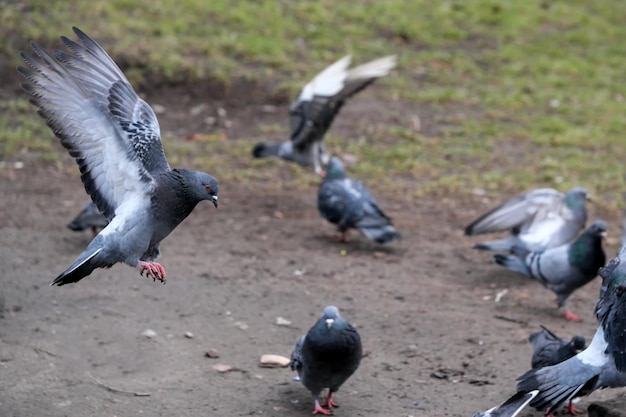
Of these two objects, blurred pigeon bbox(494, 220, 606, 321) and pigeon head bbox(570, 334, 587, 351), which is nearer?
pigeon head bbox(570, 334, 587, 351)

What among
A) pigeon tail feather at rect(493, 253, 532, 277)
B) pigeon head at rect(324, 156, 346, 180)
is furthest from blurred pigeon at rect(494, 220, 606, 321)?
pigeon head at rect(324, 156, 346, 180)

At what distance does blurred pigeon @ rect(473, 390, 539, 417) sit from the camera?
4.51 metres

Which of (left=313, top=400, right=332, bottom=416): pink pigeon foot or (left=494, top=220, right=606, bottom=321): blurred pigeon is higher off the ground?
(left=313, top=400, right=332, bottom=416): pink pigeon foot

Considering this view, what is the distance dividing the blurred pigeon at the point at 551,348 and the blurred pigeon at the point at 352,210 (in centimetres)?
226

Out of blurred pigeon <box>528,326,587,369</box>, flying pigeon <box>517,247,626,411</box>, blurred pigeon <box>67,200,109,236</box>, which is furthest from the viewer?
blurred pigeon <box>67,200,109,236</box>

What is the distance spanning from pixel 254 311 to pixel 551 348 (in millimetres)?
2066

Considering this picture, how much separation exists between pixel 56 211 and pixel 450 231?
335 cm

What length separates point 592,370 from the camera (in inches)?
182

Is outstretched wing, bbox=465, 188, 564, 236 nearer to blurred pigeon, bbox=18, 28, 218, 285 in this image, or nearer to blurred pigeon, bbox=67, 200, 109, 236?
blurred pigeon, bbox=67, 200, 109, 236

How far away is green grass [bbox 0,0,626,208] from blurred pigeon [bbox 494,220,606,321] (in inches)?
92.3

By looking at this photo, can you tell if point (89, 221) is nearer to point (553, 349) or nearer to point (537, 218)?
point (537, 218)

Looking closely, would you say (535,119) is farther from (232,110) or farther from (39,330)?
(39,330)

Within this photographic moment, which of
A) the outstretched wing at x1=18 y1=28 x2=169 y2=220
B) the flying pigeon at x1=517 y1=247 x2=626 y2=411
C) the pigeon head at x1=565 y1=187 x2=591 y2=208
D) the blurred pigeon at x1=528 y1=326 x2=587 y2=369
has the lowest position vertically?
the pigeon head at x1=565 y1=187 x2=591 y2=208

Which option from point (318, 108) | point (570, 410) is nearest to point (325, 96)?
point (318, 108)
